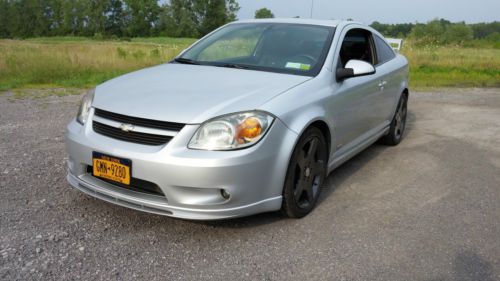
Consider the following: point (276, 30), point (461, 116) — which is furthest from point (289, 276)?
point (461, 116)

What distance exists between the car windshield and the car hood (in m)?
0.22

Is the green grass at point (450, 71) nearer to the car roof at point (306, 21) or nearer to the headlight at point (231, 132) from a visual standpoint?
the car roof at point (306, 21)

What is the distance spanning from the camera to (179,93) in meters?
3.24

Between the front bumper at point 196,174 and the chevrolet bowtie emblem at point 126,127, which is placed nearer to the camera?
the front bumper at point 196,174

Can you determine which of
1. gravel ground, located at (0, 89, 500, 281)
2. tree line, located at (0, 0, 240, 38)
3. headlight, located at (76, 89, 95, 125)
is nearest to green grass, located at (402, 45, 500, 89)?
gravel ground, located at (0, 89, 500, 281)

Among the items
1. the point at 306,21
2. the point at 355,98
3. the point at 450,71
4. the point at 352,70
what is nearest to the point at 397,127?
the point at 355,98

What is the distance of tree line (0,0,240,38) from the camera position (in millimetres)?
78438

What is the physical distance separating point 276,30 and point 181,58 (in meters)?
0.95

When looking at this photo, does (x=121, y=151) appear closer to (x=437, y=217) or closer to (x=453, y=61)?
(x=437, y=217)

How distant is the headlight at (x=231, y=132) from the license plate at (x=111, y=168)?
440 millimetres

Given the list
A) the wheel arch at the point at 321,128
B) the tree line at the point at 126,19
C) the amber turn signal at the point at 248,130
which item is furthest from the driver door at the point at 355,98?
the tree line at the point at 126,19

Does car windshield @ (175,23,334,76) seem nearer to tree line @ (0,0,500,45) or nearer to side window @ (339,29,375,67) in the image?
side window @ (339,29,375,67)

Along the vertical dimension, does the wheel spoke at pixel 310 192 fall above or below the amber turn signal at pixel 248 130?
below

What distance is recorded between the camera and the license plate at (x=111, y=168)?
115 inches
